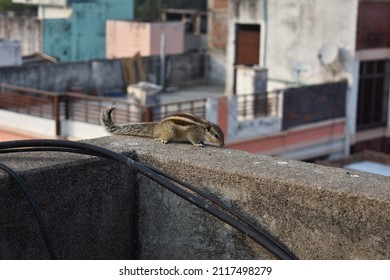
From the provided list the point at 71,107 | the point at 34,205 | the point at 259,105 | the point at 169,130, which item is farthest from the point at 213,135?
the point at 259,105

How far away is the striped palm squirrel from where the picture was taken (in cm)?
459

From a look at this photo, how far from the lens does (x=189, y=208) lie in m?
3.79

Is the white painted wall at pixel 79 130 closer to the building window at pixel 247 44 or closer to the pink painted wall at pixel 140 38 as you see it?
the building window at pixel 247 44

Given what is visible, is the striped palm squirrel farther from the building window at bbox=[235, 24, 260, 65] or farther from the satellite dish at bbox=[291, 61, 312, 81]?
the building window at bbox=[235, 24, 260, 65]

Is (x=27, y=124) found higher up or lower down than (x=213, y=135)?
Result: lower down

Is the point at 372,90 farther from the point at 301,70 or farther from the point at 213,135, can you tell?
the point at 213,135

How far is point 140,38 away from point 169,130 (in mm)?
25578

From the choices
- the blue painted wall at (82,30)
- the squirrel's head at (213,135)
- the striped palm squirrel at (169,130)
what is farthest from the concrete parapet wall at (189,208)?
the blue painted wall at (82,30)

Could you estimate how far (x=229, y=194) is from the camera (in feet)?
12.0

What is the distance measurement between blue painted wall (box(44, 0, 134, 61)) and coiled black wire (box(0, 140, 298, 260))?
28598mm

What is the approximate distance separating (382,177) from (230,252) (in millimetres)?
752

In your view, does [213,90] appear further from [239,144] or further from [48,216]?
[48,216]

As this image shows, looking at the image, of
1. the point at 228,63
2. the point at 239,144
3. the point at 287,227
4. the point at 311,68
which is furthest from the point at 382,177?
the point at 228,63

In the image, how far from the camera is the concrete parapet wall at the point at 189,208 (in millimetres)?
3311
